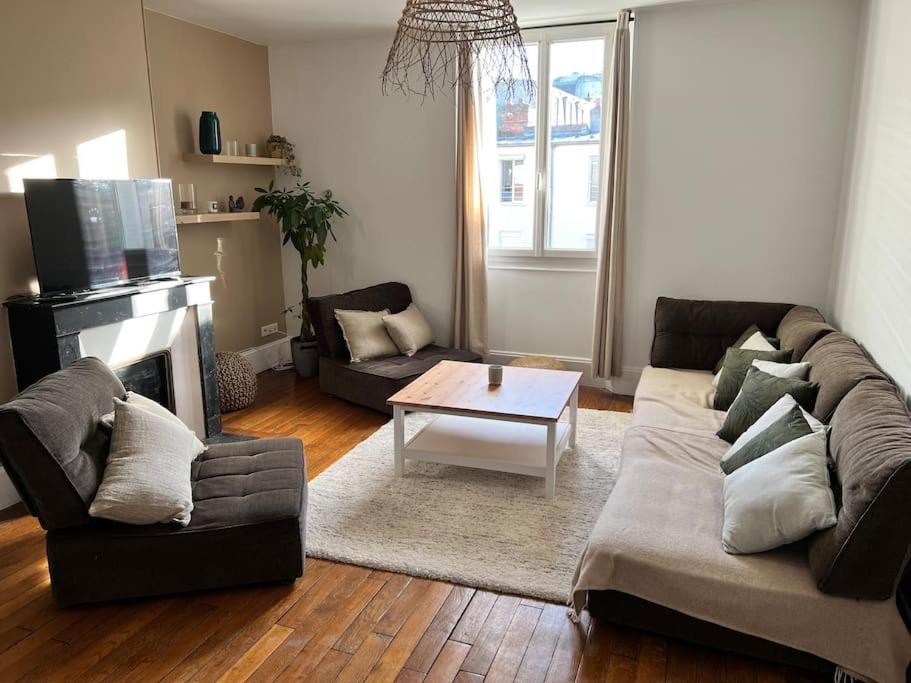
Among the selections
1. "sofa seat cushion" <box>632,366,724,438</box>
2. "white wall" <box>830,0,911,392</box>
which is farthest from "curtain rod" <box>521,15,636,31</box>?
"sofa seat cushion" <box>632,366,724,438</box>

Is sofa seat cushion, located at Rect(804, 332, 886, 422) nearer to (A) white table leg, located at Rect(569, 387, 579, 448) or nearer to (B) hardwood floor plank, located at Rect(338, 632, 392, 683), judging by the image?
(A) white table leg, located at Rect(569, 387, 579, 448)

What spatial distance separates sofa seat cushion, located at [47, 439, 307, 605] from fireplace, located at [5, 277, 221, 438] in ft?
3.52

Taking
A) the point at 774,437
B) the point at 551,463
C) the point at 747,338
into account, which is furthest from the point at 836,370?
the point at 551,463

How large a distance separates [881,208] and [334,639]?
306 cm

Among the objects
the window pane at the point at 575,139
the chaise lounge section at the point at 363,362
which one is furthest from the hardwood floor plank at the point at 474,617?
the window pane at the point at 575,139

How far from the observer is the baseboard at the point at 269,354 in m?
5.34

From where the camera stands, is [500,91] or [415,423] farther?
[500,91]

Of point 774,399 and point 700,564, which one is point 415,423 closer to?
point 774,399

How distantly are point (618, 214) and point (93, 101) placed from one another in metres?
3.20

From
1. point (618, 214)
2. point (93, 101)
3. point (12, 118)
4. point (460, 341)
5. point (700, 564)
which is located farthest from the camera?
point (460, 341)

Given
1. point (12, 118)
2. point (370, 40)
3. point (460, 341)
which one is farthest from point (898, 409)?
point (370, 40)

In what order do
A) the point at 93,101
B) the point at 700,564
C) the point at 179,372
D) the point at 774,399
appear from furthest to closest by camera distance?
the point at 179,372, the point at 93,101, the point at 774,399, the point at 700,564

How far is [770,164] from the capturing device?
425 cm

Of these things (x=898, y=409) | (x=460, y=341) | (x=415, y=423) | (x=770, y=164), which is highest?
(x=770, y=164)
